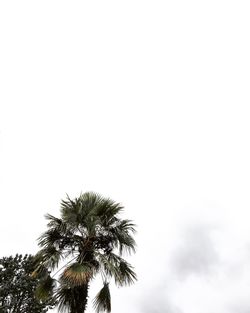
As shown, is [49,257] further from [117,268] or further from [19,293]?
[19,293]

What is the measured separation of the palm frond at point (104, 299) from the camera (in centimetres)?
1261

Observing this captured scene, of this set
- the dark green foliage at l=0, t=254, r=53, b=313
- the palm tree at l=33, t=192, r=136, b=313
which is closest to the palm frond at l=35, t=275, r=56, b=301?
the palm tree at l=33, t=192, r=136, b=313

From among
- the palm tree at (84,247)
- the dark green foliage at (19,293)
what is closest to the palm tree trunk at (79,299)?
the palm tree at (84,247)

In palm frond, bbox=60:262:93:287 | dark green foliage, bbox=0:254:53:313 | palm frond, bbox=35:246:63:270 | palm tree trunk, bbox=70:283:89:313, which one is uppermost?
dark green foliage, bbox=0:254:53:313

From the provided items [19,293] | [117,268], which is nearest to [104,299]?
[117,268]

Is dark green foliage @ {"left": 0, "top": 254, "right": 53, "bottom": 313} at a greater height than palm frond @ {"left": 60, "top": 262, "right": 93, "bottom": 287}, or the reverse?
dark green foliage @ {"left": 0, "top": 254, "right": 53, "bottom": 313}

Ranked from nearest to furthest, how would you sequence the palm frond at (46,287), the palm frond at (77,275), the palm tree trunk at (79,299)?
the palm frond at (77,275)
the palm tree trunk at (79,299)
the palm frond at (46,287)

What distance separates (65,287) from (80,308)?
0.80 m

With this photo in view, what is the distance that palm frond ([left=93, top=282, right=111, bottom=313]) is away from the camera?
12608 mm

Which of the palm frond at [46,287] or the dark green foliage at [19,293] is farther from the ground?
the dark green foliage at [19,293]

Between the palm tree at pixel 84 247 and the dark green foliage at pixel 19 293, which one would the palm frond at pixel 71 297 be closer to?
the palm tree at pixel 84 247

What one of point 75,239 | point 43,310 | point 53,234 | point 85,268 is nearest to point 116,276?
point 85,268

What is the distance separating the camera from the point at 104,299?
12734mm

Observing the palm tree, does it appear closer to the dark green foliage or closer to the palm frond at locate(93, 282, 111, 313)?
the palm frond at locate(93, 282, 111, 313)
